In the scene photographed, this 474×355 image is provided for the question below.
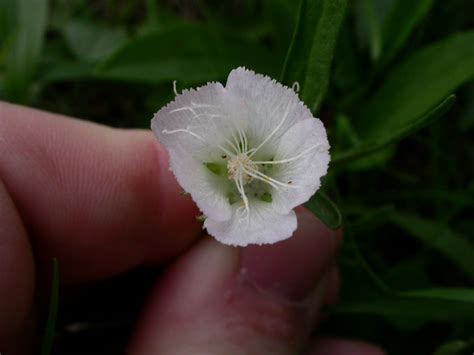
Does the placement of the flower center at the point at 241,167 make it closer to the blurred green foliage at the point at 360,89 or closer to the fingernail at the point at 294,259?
the fingernail at the point at 294,259

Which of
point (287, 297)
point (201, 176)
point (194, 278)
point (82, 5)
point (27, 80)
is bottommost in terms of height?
point (287, 297)

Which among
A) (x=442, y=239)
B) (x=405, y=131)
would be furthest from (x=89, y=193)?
(x=442, y=239)

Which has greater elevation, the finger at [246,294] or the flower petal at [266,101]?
the flower petal at [266,101]

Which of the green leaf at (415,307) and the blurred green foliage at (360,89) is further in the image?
the blurred green foliage at (360,89)

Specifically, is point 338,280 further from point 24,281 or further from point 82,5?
point 82,5

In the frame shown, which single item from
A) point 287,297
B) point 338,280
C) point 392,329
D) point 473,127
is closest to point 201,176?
point 287,297

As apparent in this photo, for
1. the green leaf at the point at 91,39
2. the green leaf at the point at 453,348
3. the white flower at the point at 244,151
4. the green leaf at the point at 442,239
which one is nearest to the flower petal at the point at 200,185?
the white flower at the point at 244,151

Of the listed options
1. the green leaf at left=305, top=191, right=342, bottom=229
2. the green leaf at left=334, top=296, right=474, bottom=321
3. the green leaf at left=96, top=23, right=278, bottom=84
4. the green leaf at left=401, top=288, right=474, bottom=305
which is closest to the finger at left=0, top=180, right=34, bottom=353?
the green leaf at left=305, top=191, right=342, bottom=229
